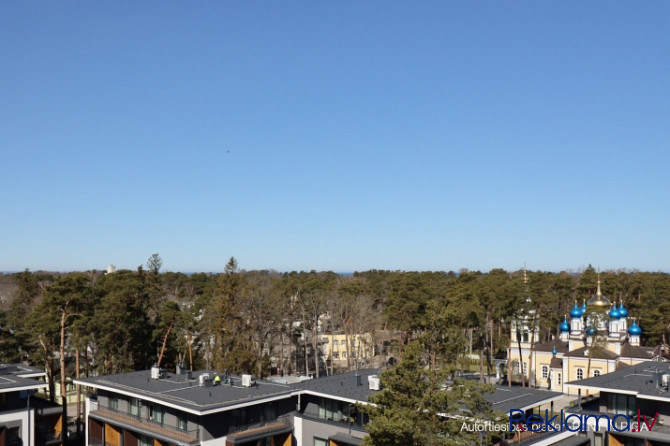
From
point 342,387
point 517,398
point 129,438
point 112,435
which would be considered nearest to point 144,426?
point 129,438

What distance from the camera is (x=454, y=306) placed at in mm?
21156

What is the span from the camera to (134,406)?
2845 cm

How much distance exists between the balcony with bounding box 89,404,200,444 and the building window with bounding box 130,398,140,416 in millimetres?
184

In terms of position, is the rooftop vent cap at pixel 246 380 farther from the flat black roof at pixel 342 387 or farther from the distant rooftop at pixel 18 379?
the distant rooftop at pixel 18 379

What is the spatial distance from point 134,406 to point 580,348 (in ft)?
130

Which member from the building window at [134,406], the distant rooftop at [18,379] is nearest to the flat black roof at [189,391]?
the building window at [134,406]

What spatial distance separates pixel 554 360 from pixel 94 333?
1541 inches

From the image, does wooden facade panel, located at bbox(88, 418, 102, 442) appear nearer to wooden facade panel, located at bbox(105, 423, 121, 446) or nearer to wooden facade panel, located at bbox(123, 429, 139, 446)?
wooden facade panel, located at bbox(105, 423, 121, 446)

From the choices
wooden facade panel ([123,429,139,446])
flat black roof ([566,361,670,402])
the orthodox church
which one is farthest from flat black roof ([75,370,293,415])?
the orthodox church

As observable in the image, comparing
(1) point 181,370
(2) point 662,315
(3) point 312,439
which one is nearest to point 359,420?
(3) point 312,439

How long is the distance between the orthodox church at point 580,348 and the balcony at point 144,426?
106 feet

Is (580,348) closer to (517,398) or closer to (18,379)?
(517,398)

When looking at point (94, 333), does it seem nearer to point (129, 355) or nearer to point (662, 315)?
point (129, 355)

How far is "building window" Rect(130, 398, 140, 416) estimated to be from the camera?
28.2 m
